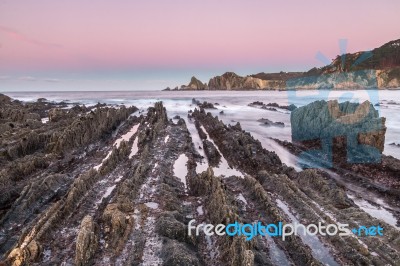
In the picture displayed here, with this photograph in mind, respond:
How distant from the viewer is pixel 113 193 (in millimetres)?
13070

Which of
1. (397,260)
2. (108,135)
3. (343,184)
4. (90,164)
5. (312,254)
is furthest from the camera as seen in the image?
(108,135)

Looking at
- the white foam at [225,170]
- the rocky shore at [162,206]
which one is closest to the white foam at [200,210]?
the rocky shore at [162,206]

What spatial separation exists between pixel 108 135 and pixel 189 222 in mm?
19480

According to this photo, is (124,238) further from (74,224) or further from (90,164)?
(90,164)

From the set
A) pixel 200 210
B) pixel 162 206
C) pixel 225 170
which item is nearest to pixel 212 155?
pixel 225 170

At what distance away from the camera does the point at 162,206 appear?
1152 cm

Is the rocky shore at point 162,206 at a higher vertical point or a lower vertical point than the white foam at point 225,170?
higher

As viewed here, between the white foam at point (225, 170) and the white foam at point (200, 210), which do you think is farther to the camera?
the white foam at point (225, 170)

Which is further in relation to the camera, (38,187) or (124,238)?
(38,187)

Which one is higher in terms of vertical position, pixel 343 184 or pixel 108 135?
pixel 108 135

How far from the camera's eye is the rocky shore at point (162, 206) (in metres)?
8.52

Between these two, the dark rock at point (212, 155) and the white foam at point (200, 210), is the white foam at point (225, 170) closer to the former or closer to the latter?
the dark rock at point (212, 155)

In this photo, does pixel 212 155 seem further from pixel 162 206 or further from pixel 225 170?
pixel 162 206

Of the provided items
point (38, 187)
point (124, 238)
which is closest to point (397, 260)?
point (124, 238)
